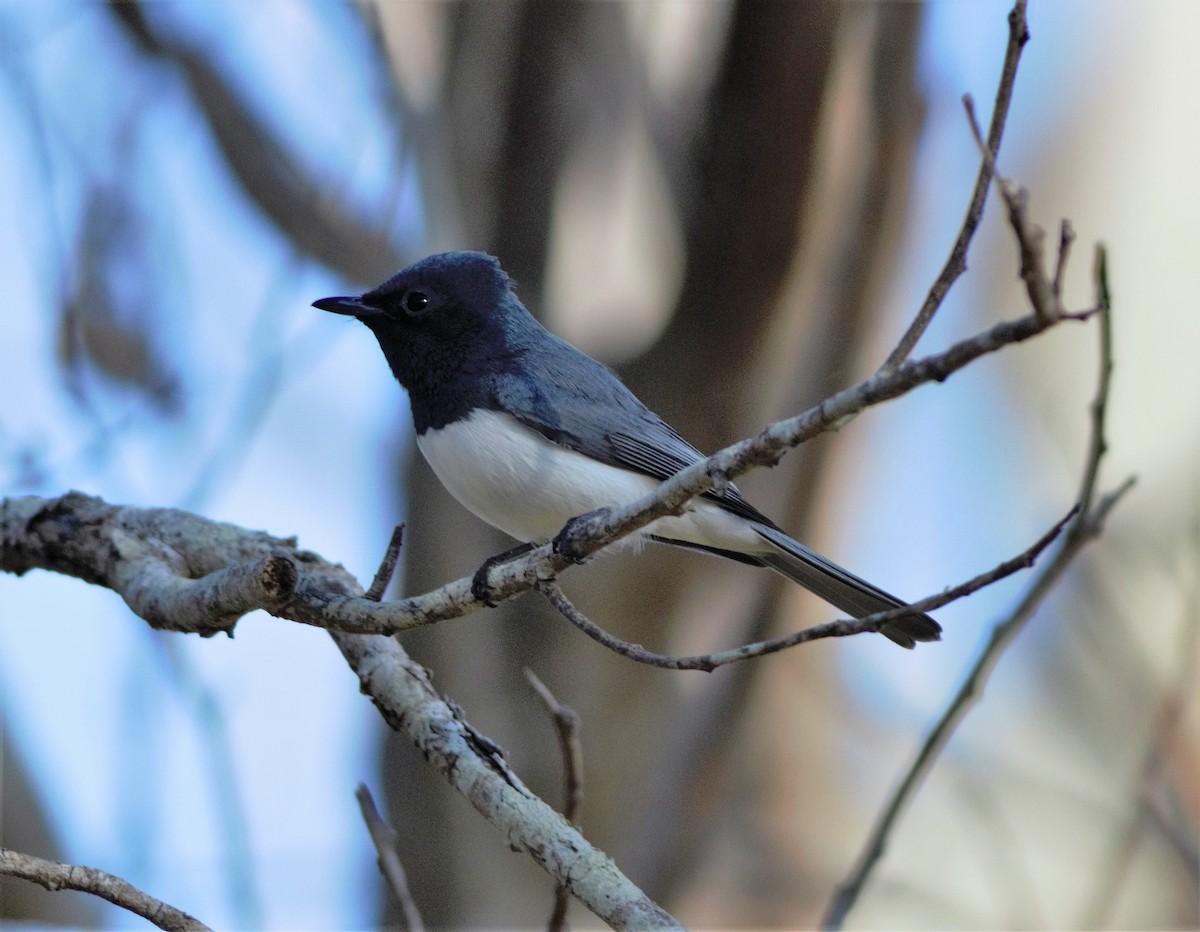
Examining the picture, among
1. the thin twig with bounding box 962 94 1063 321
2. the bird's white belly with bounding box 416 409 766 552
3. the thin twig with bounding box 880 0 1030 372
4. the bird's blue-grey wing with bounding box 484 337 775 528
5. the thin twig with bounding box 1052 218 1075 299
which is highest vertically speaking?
the bird's blue-grey wing with bounding box 484 337 775 528

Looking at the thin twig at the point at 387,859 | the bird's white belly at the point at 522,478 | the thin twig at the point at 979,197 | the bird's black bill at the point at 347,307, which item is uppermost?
the bird's black bill at the point at 347,307

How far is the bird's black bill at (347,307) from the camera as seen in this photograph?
13.2 feet

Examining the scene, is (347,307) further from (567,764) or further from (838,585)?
Result: (567,764)

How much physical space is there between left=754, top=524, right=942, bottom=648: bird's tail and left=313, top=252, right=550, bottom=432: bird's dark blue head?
1074mm

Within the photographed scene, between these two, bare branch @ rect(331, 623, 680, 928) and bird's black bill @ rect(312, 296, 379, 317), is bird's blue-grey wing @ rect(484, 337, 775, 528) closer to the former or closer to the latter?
bird's black bill @ rect(312, 296, 379, 317)

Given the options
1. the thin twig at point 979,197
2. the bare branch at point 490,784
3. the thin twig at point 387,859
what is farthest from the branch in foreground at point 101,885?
the thin twig at point 979,197

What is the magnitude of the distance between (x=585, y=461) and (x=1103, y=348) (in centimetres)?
182

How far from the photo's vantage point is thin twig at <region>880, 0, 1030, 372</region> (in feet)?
5.56

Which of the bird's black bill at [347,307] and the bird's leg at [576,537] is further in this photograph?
the bird's black bill at [347,307]

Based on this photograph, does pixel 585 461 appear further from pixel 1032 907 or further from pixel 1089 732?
pixel 1089 732

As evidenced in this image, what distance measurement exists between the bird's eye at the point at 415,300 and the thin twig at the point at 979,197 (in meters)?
2.45

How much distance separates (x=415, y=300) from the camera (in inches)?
159

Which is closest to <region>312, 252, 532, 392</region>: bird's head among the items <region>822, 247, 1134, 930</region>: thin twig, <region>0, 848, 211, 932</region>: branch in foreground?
<region>822, 247, 1134, 930</region>: thin twig

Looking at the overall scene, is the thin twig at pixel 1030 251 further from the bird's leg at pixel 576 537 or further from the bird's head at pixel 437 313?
the bird's head at pixel 437 313
